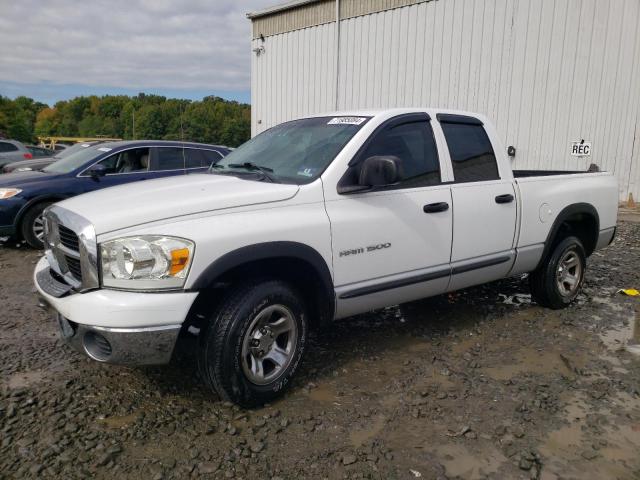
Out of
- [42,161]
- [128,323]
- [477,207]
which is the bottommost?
[128,323]

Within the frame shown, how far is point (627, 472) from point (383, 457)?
1212 millimetres

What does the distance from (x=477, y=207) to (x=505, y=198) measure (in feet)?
1.27

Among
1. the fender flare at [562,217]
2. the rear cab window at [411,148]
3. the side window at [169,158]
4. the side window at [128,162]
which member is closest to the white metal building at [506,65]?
the fender flare at [562,217]

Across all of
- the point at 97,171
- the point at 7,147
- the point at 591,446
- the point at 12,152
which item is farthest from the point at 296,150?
the point at 7,147

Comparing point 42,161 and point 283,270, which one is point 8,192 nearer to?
point 42,161

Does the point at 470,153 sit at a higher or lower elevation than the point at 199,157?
higher

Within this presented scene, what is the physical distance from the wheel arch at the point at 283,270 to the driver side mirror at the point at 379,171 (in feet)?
1.88

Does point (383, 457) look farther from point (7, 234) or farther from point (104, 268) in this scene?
point (7, 234)

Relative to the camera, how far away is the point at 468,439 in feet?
9.48

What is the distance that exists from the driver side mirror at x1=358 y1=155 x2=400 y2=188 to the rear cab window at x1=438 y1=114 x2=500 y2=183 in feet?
3.26

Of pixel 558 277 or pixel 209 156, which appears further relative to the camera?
pixel 209 156

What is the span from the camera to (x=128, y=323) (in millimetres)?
2652

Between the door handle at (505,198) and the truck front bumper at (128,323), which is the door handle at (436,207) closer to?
the door handle at (505,198)

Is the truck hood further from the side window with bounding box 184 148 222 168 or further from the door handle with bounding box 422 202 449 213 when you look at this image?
the side window with bounding box 184 148 222 168
